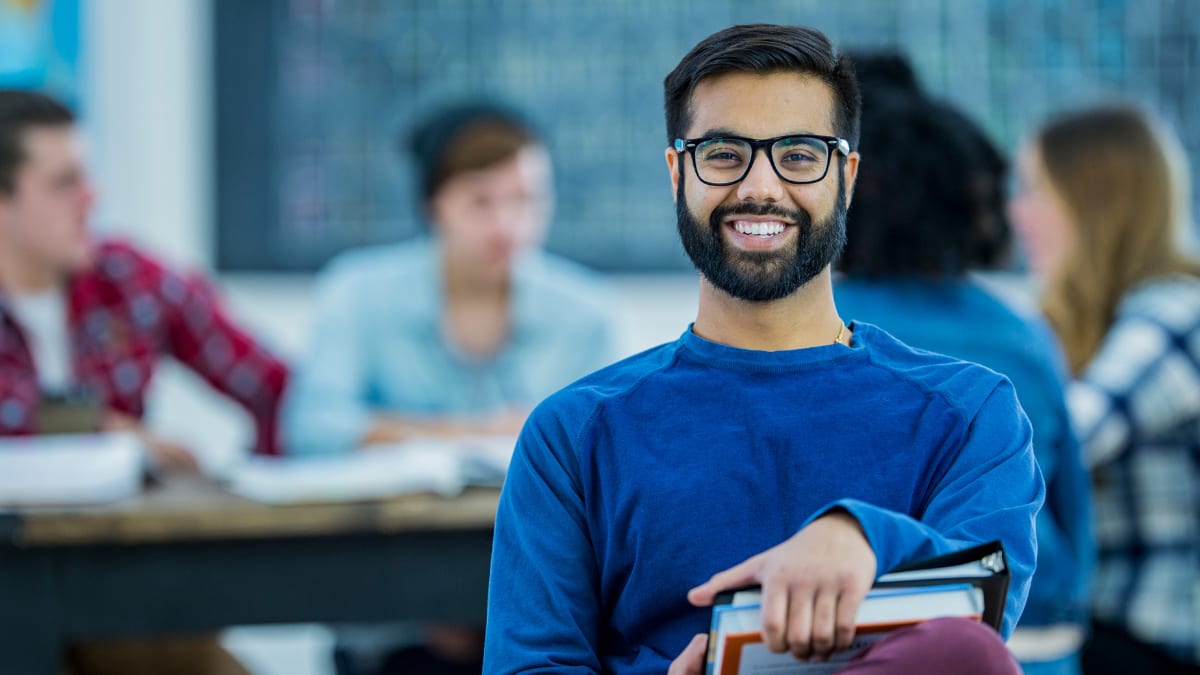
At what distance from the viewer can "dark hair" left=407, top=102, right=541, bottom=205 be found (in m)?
2.78

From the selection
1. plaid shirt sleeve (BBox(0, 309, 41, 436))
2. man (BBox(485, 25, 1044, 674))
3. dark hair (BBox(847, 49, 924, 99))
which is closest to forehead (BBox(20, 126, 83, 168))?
plaid shirt sleeve (BBox(0, 309, 41, 436))

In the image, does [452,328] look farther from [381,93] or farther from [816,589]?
[816,589]

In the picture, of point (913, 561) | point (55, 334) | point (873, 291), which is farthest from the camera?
point (55, 334)

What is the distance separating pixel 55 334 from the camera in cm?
271

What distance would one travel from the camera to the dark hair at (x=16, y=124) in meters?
2.66

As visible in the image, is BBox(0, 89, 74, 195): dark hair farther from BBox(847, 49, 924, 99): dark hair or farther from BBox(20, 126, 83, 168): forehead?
BBox(847, 49, 924, 99): dark hair

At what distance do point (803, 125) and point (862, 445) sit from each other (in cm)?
20

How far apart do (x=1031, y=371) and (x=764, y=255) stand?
869mm

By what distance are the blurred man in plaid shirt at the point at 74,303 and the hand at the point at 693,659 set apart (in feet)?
6.13

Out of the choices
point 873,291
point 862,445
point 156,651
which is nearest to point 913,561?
point 862,445

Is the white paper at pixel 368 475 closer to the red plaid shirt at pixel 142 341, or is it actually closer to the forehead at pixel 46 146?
the red plaid shirt at pixel 142 341

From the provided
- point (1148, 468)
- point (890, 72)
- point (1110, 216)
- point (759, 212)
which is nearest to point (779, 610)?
point (759, 212)

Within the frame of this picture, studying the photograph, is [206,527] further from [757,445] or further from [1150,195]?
[1150,195]

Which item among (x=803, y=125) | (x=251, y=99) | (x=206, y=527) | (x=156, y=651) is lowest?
(x=156, y=651)
